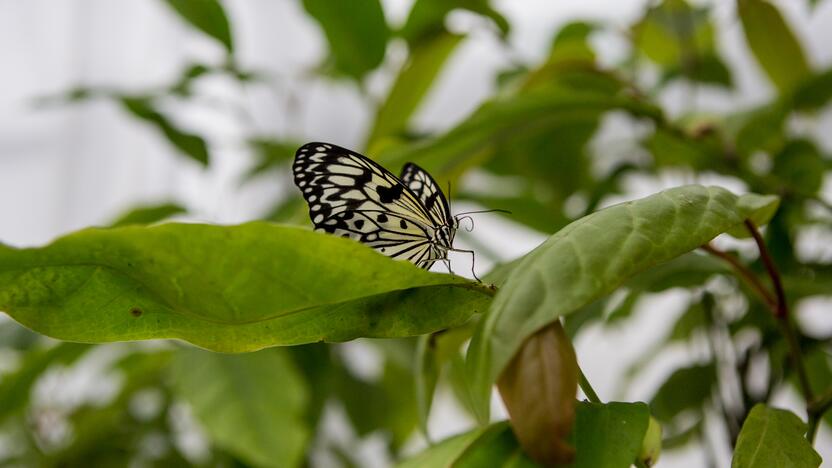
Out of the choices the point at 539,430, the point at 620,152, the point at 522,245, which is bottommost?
the point at 522,245

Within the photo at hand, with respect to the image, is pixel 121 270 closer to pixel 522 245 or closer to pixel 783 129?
pixel 783 129

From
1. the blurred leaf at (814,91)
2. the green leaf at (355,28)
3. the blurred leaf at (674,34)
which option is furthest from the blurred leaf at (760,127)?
the green leaf at (355,28)

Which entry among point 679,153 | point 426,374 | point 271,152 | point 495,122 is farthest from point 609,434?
point 271,152

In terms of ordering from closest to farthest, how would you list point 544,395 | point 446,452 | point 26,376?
point 544,395
point 446,452
point 26,376

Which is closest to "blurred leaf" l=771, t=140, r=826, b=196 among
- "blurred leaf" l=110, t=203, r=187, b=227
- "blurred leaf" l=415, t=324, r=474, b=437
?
"blurred leaf" l=415, t=324, r=474, b=437

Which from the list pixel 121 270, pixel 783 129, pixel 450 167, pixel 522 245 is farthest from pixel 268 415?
pixel 522 245

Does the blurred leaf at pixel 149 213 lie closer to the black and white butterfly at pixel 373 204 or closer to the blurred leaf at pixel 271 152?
the blurred leaf at pixel 271 152

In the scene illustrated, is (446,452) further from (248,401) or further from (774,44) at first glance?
(774,44)
